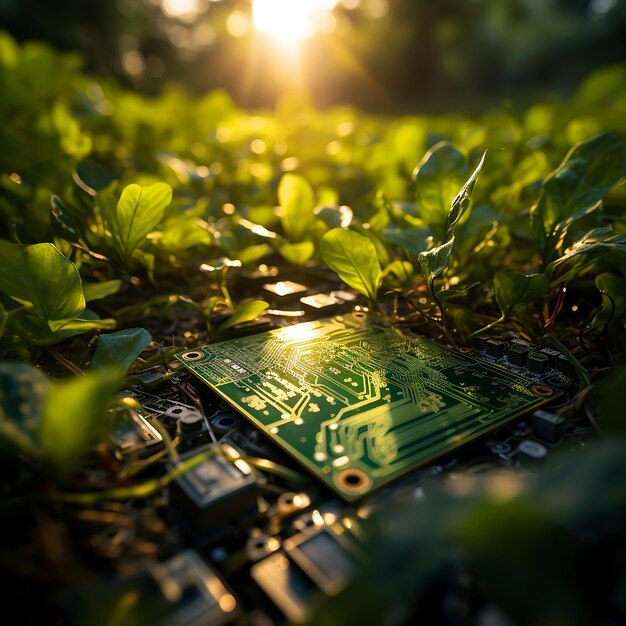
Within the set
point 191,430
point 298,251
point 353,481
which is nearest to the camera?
point 353,481

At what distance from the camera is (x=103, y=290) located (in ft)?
3.00

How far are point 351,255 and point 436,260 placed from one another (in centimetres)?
18

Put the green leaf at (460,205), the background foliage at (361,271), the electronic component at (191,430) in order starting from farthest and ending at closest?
the green leaf at (460,205)
the electronic component at (191,430)
the background foliage at (361,271)

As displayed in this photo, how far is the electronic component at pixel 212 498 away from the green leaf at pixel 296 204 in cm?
87

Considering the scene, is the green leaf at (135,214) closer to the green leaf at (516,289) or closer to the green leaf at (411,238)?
the green leaf at (411,238)

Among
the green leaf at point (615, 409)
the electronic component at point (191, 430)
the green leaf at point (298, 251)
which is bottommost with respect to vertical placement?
the green leaf at point (615, 409)

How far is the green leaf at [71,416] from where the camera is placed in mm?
434

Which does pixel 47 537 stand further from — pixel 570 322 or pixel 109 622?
pixel 570 322

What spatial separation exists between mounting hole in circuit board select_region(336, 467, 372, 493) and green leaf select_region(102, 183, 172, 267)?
65 cm

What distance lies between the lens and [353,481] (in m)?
0.60

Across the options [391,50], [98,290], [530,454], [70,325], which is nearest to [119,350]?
[70,325]

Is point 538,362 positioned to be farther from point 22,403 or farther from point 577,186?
point 22,403

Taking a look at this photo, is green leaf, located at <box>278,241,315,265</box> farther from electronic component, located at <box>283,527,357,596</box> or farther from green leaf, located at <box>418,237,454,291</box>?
electronic component, located at <box>283,527,357,596</box>

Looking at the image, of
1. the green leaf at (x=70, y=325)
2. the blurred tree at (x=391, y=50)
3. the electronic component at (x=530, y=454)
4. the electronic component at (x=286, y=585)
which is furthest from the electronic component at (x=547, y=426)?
the blurred tree at (x=391, y=50)
